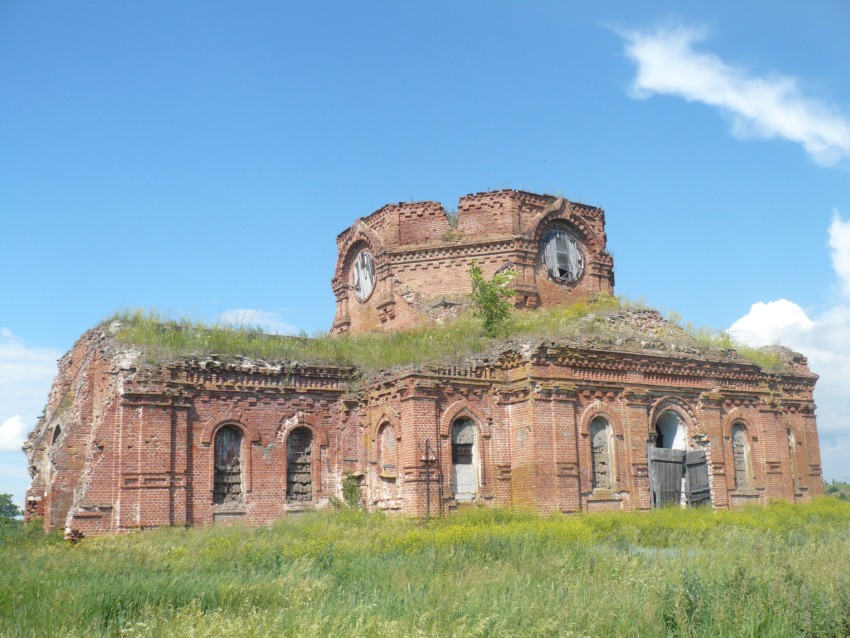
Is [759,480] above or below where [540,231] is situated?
below

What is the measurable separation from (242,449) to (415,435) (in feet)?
13.5

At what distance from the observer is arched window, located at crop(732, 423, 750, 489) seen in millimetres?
21531

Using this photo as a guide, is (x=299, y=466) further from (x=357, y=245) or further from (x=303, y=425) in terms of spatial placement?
(x=357, y=245)

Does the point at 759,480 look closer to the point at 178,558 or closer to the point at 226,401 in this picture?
the point at 226,401

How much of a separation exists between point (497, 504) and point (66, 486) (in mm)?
9782

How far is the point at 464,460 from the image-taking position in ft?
61.2

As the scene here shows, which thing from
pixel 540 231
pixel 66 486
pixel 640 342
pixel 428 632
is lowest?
pixel 428 632

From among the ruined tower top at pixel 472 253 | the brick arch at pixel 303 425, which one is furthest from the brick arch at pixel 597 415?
the brick arch at pixel 303 425

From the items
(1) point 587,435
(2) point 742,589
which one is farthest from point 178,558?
(1) point 587,435

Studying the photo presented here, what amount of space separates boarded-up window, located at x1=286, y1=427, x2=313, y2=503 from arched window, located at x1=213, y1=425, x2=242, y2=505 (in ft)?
3.83

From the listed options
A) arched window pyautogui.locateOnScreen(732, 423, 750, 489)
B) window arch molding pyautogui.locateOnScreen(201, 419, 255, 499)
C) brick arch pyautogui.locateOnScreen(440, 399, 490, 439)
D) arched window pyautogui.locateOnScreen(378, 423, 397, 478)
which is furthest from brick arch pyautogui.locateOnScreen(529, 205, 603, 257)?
window arch molding pyautogui.locateOnScreen(201, 419, 255, 499)

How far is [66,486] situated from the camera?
1917 cm

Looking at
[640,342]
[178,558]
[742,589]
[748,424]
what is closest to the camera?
[742,589]

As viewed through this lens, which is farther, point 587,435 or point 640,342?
point 640,342
